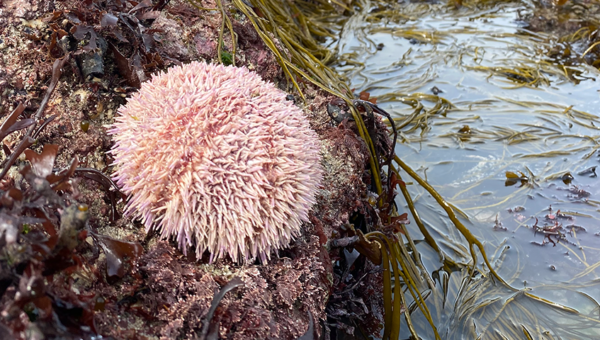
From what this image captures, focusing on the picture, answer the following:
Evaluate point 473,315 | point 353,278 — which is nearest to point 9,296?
point 353,278

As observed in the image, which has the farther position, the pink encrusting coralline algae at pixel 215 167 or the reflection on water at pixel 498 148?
the reflection on water at pixel 498 148

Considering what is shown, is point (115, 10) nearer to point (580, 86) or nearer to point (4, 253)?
point (4, 253)

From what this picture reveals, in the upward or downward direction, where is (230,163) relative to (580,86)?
upward

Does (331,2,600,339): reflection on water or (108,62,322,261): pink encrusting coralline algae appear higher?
(108,62,322,261): pink encrusting coralline algae

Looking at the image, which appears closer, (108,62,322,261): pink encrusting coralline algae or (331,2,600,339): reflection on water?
(108,62,322,261): pink encrusting coralline algae
